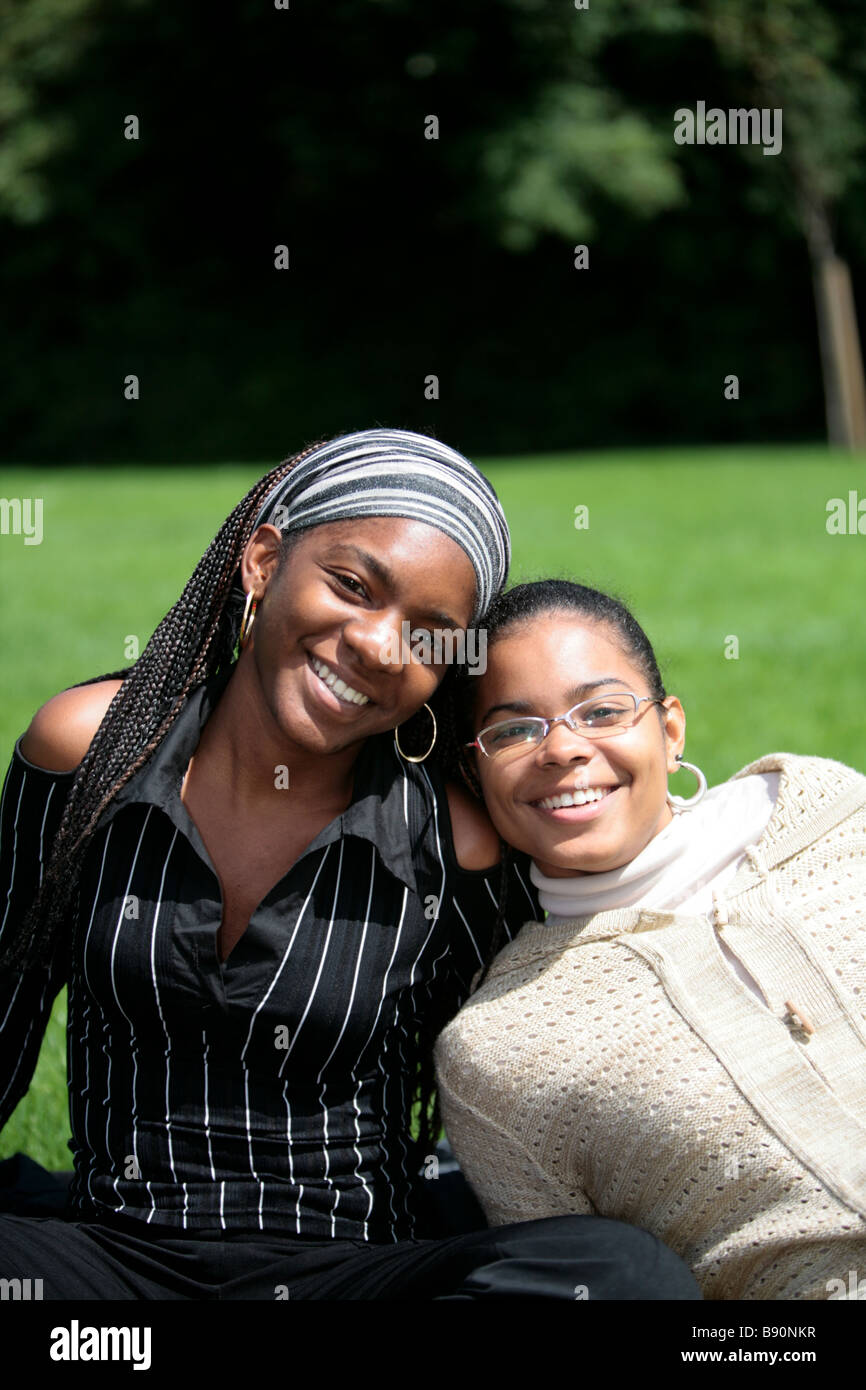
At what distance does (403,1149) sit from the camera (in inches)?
109

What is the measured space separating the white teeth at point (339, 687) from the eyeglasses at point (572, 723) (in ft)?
0.79

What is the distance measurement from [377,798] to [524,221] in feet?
81.0

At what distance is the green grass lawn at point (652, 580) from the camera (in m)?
7.05

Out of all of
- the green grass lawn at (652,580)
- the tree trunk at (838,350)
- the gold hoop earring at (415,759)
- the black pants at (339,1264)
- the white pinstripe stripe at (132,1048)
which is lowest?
the black pants at (339,1264)

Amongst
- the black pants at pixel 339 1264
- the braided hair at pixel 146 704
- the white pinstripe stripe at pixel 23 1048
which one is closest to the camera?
the black pants at pixel 339 1264

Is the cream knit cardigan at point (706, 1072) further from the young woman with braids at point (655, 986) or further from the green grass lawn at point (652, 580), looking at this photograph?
the green grass lawn at point (652, 580)

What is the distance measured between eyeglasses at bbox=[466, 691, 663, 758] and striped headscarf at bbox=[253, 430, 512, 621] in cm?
21

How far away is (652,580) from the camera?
10.9 metres

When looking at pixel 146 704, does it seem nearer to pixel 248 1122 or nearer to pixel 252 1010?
pixel 252 1010

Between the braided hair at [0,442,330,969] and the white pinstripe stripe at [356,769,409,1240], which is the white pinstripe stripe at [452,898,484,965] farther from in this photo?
the braided hair at [0,442,330,969]

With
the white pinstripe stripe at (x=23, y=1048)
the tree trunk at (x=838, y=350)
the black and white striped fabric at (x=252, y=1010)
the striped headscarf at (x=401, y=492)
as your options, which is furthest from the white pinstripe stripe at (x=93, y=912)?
the tree trunk at (x=838, y=350)

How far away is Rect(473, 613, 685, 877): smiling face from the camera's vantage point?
262 cm

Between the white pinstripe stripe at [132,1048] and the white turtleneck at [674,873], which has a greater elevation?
the white turtleneck at [674,873]

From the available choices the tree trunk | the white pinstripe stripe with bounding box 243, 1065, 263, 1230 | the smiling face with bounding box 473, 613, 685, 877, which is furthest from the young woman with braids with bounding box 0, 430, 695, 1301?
the tree trunk
